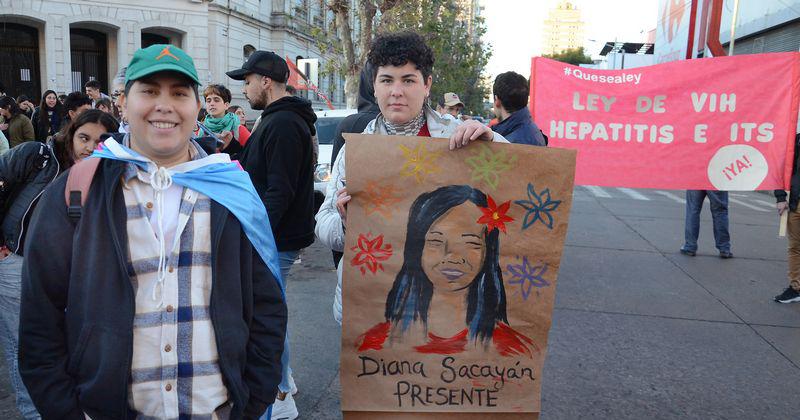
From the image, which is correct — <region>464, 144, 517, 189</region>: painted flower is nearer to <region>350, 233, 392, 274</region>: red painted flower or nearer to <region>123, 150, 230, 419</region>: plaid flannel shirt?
<region>350, 233, 392, 274</region>: red painted flower

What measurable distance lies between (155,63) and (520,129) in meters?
3.35

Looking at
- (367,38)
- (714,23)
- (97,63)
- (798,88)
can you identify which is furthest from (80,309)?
(97,63)

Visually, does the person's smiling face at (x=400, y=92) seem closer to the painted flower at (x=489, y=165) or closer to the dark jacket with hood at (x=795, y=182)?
the painted flower at (x=489, y=165)

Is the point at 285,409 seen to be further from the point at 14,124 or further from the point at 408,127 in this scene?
the point at 14,124

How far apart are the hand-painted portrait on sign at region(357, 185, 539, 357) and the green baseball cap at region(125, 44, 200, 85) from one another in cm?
87

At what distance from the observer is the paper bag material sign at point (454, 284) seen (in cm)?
206

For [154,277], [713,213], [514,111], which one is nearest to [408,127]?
[154,277]

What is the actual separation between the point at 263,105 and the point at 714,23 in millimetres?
5790

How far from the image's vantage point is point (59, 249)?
160 cm

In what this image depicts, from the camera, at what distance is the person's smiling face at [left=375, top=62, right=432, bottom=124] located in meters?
2.36

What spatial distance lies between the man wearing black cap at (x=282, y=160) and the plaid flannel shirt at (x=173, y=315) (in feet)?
4.91

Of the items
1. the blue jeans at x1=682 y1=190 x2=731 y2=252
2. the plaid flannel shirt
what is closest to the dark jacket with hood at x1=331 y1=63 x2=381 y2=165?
the plaid flannel shirt

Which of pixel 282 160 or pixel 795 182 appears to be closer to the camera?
pixel 282 160

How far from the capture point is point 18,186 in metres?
2.80
